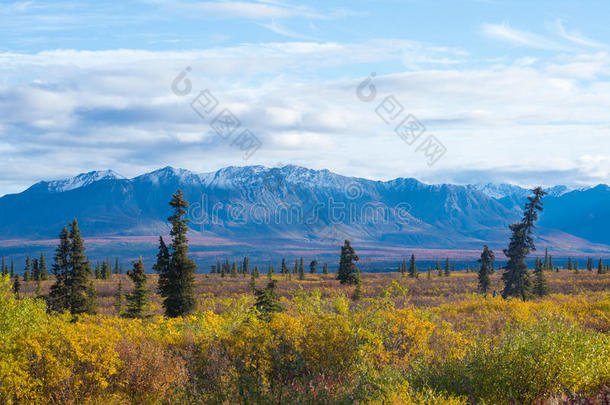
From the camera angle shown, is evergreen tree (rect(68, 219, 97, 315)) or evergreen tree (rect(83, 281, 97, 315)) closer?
evergreen tree (rect(68, 219, 97, 315))

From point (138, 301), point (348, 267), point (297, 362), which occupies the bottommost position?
point (138, 301)

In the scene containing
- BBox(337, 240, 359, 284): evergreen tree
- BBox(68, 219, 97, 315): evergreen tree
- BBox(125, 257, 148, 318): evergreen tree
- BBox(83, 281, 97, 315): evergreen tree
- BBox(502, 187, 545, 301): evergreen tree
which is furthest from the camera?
BBox(337, 240, 359, 284): evergreen tree

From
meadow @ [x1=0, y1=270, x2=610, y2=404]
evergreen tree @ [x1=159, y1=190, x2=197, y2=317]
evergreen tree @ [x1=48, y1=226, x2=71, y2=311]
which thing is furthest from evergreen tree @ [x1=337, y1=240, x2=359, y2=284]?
meadow @ [x1=0, y1=270, x2=610, y2=404]

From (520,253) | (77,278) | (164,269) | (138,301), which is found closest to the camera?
(164,269)

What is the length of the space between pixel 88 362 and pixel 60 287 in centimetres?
2946

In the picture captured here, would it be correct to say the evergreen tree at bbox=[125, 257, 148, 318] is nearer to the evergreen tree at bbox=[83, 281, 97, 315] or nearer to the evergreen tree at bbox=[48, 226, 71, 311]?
the evergreen tree at bbox=[83, 281, 97, 315]

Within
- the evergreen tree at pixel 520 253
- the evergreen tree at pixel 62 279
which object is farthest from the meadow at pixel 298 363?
the evergreen tree at pixel 520 253

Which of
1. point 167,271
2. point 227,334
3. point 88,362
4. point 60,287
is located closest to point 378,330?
point 227,334

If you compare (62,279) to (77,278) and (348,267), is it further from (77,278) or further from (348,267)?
(348,267)

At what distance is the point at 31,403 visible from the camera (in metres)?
11.0

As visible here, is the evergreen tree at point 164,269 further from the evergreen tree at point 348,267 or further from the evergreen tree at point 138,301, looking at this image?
the evergreen tree at point 348,267

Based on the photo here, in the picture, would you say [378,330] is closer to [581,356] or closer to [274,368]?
[274,368]

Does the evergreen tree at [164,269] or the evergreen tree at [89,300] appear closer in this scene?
the evergreen tree at [164,269]

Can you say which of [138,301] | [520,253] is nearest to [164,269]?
[138,301]
